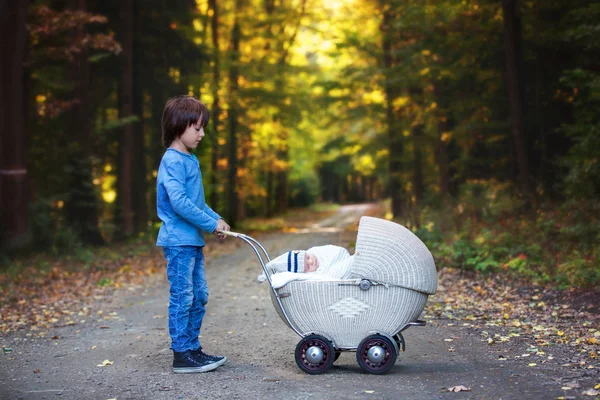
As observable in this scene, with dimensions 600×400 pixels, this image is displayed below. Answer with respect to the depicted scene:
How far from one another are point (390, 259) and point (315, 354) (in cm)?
99

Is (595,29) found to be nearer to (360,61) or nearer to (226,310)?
(226,310)

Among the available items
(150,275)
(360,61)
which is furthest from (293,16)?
(150,275)

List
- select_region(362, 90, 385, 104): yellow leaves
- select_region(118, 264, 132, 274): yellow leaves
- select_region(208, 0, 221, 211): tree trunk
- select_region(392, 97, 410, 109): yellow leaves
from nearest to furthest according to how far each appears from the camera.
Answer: select_region(118, 264, 132, 274): yellow leaves → select_region(392, 97, 410, 109): yellow leaves → select_region(208, 0, 221, 211): tree trunk → select_region(362, 90, 385, 104): yellow leaves

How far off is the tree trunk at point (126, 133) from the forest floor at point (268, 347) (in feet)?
27.3

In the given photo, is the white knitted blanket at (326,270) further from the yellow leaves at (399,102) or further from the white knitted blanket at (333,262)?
the yellow leaves at (399,102)

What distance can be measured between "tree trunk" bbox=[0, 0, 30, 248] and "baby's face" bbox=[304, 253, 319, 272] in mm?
10768

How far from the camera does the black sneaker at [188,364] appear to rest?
5.54m

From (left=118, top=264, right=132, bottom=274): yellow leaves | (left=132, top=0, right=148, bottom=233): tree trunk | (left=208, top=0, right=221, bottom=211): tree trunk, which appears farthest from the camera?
(left=208, top=0, right=221, bottom=211): tree trunk

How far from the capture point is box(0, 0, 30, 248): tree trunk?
47.2ft

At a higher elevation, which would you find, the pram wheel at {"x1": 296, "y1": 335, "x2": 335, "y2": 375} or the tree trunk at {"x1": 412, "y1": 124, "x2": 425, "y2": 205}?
the tree trunk at {"x1": 412, "y1": 124, "x2": 425, "y2": 205}

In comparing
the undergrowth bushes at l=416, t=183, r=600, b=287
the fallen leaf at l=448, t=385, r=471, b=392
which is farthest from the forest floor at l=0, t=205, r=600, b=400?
the undergrowth bushes at l=416, t=183, r=600, b=287

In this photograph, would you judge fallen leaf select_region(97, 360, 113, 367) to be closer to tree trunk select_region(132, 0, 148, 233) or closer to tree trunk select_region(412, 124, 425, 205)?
tree trunk select_region(132, 0, 148, 233)

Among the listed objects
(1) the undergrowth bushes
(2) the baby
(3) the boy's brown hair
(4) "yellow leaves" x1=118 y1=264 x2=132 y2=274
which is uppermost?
(3) the boy's brown hair

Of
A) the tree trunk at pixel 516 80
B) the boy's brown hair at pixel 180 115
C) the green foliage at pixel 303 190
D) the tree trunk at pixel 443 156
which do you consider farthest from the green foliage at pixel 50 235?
the green foliage at pixel 303 190
